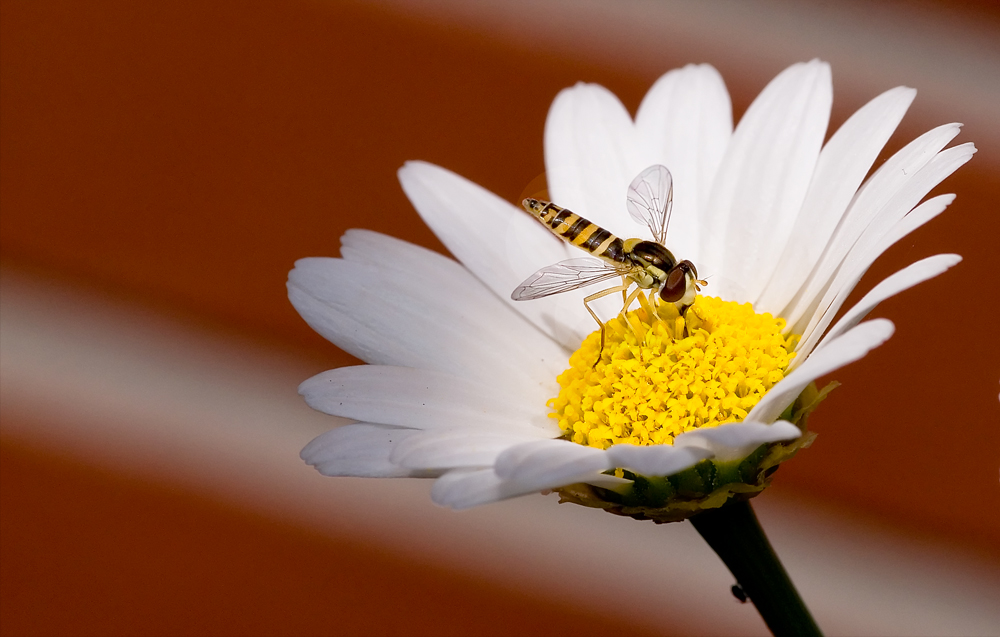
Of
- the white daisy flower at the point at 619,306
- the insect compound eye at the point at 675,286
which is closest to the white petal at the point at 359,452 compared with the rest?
the white daisy flower at the point at 619,306

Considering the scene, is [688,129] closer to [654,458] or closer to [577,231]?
[577,231]

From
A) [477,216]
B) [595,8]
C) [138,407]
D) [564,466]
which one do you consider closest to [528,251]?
[477,216]

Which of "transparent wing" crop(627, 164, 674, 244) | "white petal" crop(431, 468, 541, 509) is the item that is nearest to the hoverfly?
"transparent wing" crop(627, 164, 674, 244)

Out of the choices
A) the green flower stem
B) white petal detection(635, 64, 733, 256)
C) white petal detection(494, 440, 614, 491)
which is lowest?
the green flower stem

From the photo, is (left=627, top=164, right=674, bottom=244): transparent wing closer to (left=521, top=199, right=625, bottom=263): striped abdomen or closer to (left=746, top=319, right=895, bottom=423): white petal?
(left=521, top=199, right=625, bottom=263): striped abdomen

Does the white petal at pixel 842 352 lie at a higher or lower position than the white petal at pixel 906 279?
lower

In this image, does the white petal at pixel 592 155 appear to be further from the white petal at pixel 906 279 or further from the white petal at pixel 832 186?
the white petal at pixel 906 279

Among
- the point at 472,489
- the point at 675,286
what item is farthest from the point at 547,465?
the point at 675,286

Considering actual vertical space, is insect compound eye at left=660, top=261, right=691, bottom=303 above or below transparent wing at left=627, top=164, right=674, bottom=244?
below
